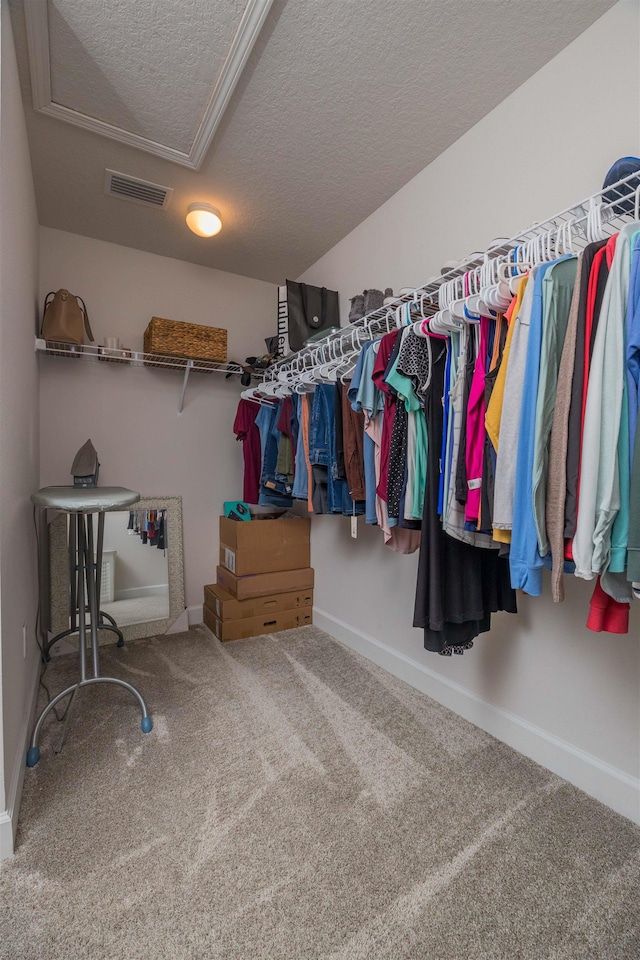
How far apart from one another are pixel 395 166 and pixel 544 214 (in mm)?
922

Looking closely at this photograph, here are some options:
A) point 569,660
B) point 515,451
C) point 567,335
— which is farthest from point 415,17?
point 569,660

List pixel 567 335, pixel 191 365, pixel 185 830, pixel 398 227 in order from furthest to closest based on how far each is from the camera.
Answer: pixel 191 365, pixel 398 227, pixel 185 830, pixel 567 335

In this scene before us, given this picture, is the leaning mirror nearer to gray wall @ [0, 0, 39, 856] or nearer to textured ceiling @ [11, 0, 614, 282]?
gray wall @ [0, 0, 39, 856]

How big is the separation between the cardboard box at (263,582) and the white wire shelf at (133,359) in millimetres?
1249

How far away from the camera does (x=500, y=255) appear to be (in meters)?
1.43

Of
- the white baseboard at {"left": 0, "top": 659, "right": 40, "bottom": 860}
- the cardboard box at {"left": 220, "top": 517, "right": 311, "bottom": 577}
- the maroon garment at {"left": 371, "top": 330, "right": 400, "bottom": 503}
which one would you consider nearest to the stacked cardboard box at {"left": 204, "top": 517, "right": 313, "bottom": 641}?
the cardboard box at {"left": 220, "top": 517, "right": 311, "bottom": 577}

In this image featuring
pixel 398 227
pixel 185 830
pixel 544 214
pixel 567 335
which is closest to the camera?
pixel 567 335

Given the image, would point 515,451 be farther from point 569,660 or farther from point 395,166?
point 395,166

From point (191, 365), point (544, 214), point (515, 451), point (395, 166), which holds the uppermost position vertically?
point (395, 166)

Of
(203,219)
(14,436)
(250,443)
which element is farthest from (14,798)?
(203,219)

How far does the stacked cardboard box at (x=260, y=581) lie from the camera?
2807 mm

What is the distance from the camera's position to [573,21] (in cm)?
147

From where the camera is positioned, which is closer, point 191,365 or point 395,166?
point 395,166

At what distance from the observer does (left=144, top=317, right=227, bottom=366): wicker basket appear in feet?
8.71
